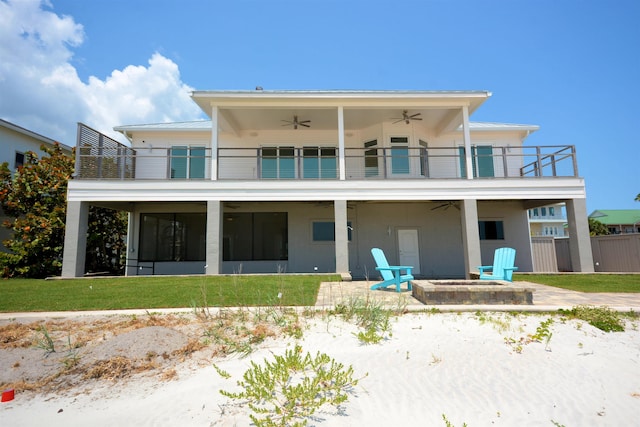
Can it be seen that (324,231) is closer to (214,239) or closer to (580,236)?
(214,239)

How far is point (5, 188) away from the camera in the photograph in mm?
13125

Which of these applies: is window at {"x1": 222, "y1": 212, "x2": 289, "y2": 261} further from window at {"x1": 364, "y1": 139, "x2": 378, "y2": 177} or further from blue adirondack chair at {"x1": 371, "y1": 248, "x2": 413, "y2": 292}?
blue adirondack chair at {"x1": 371, "y1": 248, "x2": 413, "y2": 292}

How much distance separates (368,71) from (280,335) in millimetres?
16823

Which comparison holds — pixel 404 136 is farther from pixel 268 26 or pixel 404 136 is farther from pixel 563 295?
pixel 563 295

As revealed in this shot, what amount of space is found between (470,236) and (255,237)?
8.60 metres

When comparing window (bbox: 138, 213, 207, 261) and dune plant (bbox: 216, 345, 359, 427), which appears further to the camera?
window (bbox: 138, 213, 207, 261)

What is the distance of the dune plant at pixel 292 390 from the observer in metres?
2.95

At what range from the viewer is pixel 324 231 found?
1438 cm

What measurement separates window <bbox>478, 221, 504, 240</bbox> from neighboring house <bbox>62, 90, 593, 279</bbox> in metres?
0.08

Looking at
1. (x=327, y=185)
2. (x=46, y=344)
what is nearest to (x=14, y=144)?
(x=327, y=185)

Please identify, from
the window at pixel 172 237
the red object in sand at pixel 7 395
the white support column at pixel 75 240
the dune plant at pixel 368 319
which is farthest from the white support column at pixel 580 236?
the white support column at pixel 75 240

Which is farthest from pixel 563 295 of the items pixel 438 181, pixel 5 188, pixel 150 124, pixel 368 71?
pixel 5 188

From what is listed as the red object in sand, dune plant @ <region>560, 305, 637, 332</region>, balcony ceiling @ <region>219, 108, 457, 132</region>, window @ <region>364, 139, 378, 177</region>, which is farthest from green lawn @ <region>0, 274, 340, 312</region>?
balcony ceiling @ <region>219, 108, 457, 132</region>

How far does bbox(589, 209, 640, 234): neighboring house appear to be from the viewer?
45.0 meters
